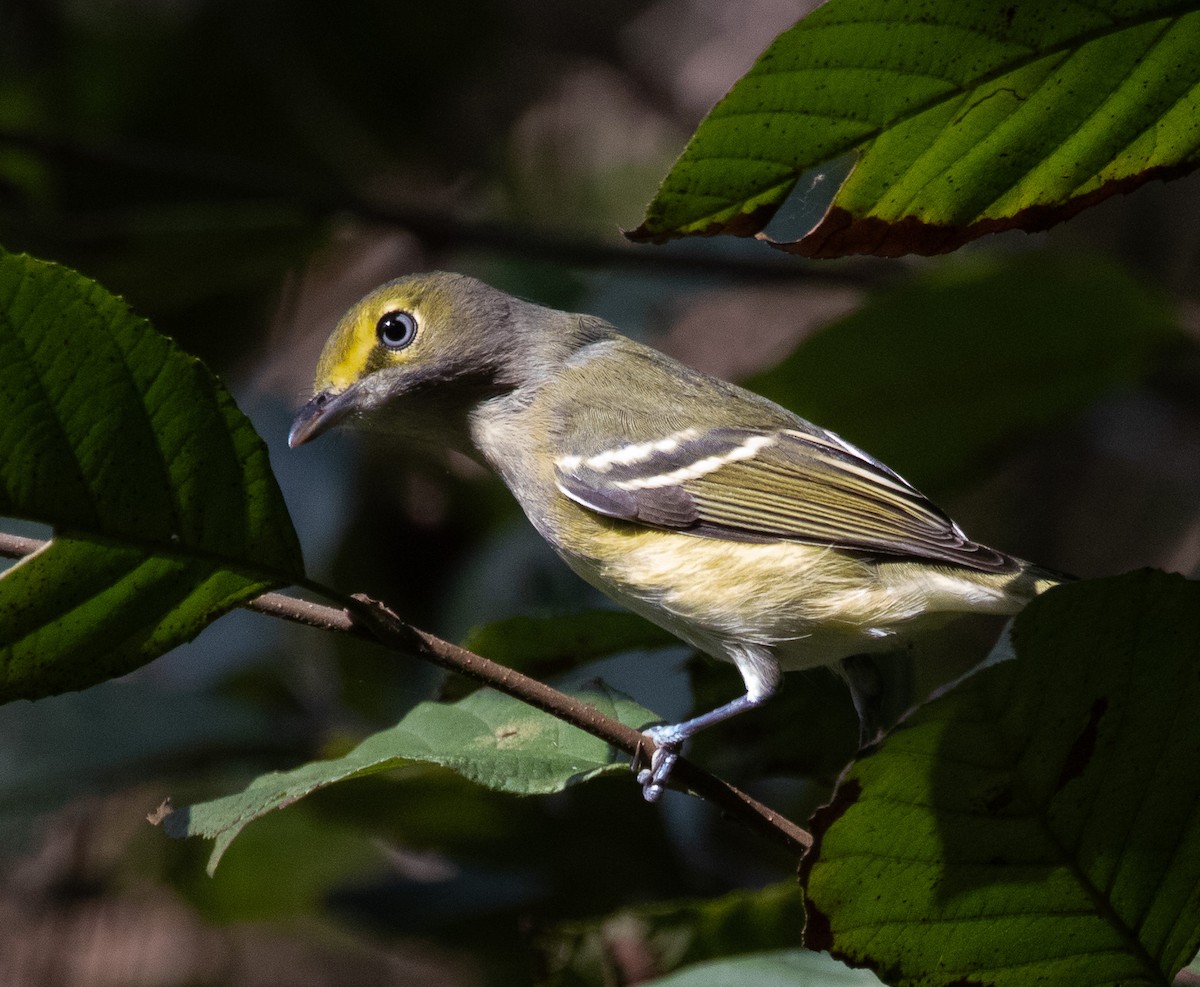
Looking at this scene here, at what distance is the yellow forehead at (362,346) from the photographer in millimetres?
2561

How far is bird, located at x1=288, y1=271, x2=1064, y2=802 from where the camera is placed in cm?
219

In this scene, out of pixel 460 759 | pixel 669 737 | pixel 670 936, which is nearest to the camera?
pixel 460 759

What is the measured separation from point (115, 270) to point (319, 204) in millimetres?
602

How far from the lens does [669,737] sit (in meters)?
1.97

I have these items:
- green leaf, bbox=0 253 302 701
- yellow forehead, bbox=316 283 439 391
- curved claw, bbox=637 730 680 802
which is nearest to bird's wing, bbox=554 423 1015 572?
yellow forehead, bbox=316 283 439 391

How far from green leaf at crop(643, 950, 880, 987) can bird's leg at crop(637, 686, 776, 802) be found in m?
0.25

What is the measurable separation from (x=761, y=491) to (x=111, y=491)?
132 centimetres

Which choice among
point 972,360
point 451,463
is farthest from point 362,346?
point 972,360

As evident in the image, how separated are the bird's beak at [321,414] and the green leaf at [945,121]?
3.88 ft

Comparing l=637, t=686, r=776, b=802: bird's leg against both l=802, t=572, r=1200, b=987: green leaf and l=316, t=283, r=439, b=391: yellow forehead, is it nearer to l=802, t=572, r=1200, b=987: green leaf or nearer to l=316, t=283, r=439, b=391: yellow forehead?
l=802, t=572, r=1200, b=987: green leaf

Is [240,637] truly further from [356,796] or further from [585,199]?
[585,199]

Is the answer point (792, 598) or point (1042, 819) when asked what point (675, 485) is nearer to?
point (792, 598)

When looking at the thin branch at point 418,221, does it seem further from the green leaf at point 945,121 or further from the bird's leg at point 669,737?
the green leaf at point 945,121

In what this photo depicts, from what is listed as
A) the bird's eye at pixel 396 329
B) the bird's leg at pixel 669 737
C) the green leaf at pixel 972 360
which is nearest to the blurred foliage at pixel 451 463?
the green leaf at pixel 972 360
